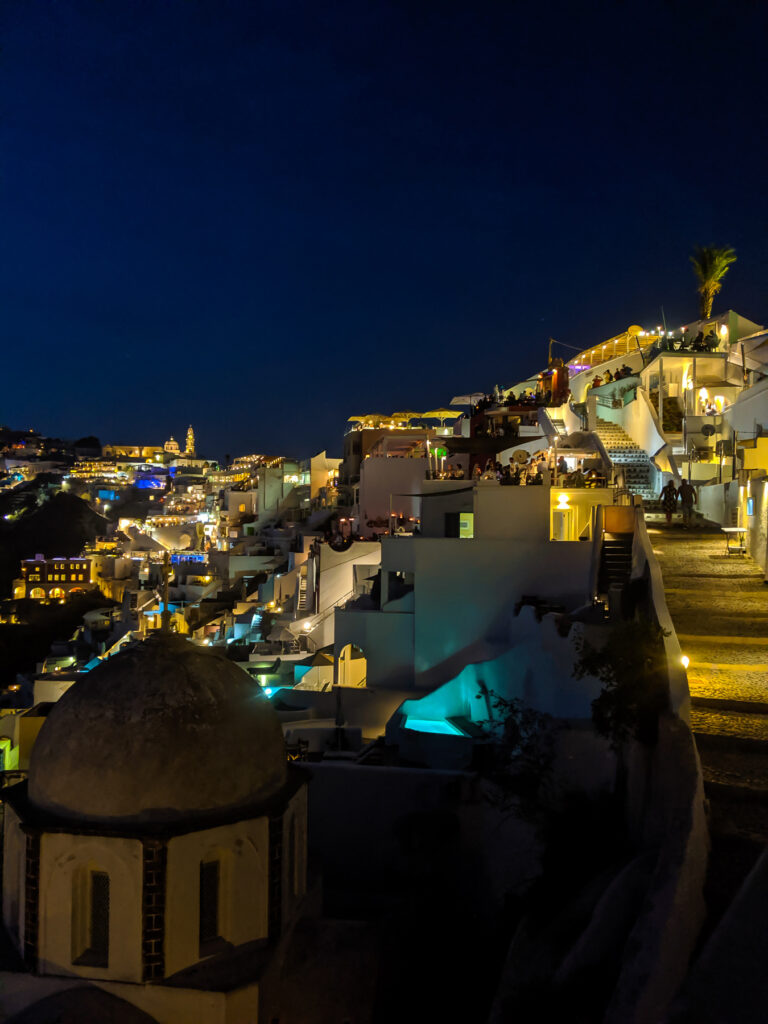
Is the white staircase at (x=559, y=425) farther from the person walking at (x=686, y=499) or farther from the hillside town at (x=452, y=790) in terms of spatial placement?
the person walking at (x=686, y=499)

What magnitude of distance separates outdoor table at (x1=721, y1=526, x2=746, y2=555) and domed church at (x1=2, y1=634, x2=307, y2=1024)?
11112 mm

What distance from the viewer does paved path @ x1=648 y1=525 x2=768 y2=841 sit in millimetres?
6812

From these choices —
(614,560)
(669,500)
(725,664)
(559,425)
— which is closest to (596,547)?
(614,560)

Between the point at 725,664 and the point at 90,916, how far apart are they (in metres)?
7.86

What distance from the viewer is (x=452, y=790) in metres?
10.5

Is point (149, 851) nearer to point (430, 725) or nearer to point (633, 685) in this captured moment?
point (633, 685)

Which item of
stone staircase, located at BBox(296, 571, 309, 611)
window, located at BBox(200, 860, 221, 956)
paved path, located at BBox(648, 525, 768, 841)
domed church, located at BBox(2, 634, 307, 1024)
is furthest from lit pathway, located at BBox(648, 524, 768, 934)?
stone staircase, located at BBox(296, 571, 309, 611)

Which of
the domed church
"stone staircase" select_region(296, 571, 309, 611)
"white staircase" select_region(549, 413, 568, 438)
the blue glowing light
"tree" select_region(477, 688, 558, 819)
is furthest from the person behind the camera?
"stone staircase" select_region(296, 571, 309, 611)

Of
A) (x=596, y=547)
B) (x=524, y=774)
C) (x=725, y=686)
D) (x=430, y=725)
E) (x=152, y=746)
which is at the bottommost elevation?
(x=430, y=725)

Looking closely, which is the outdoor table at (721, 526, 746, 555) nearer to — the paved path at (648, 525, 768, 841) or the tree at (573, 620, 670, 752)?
the paved path at (648, 525, 768, 841)

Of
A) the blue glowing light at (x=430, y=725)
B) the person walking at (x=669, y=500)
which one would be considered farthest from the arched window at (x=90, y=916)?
the person walking at (x=669, y=500)

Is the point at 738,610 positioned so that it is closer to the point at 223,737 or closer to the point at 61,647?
the point at 223,737

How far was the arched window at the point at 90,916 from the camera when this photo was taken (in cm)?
691

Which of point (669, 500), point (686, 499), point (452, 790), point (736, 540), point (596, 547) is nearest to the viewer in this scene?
point (452, 790)
